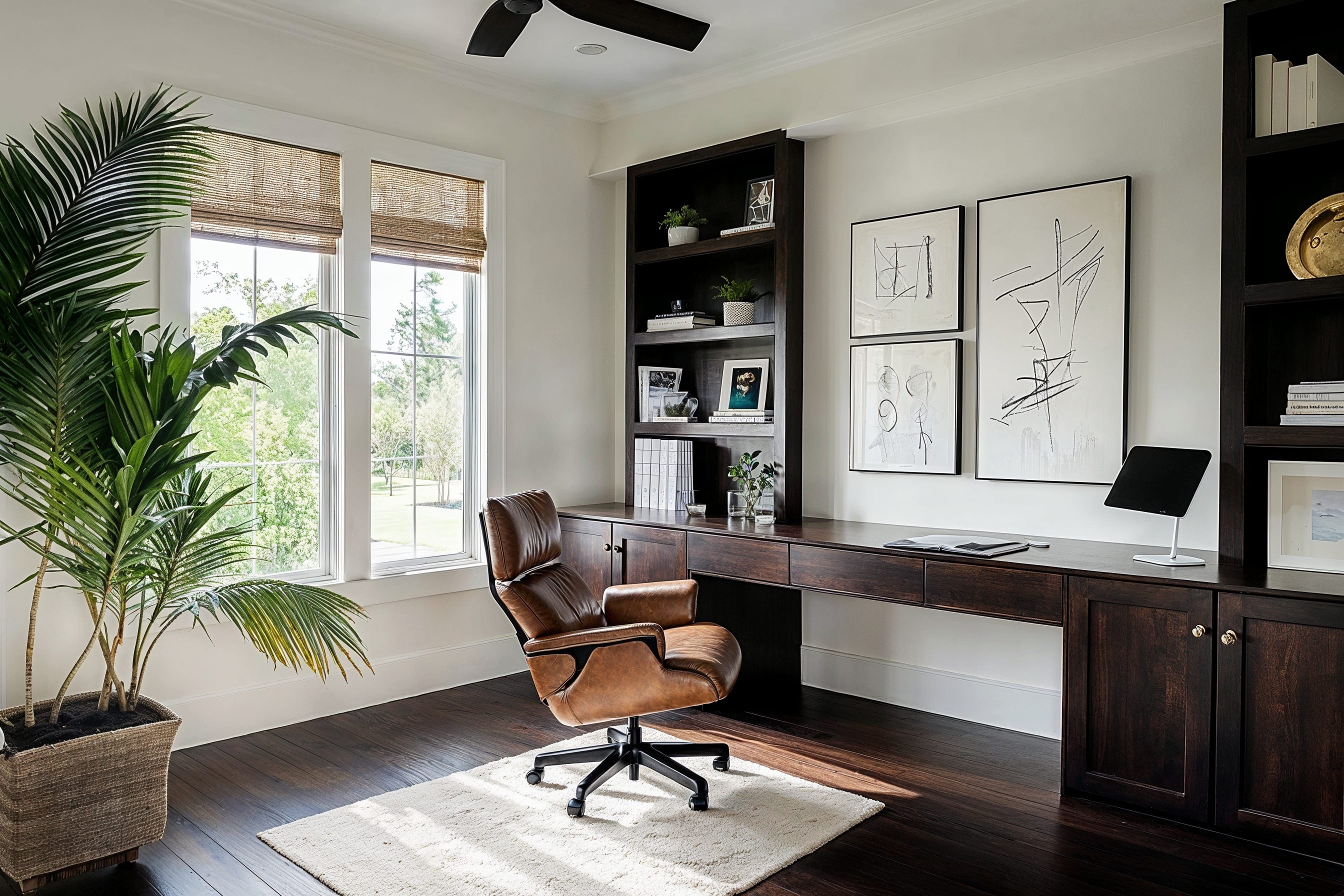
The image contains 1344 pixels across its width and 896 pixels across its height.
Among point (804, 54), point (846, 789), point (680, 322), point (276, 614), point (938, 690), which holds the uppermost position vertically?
point (804, 54)

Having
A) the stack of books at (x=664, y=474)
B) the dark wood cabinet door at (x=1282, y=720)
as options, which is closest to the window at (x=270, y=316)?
the stack of books at (x=664, y=474)

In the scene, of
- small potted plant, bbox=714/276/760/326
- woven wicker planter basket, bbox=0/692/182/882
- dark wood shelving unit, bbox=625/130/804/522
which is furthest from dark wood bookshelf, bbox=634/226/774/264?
woven wicker planter basket, bbox=0/692/182/882

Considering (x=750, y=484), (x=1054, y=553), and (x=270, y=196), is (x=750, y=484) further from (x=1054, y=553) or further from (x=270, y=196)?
(x=270, y=196)

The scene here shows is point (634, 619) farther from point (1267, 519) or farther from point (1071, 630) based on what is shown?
point (1267, 519)

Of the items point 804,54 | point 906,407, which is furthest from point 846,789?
point 804,54

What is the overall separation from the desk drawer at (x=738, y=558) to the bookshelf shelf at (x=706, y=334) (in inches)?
38.4

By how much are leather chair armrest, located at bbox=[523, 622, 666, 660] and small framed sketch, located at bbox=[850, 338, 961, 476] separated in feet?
5.21

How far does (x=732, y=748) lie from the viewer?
3584 millimetres

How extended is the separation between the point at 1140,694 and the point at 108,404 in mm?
3137

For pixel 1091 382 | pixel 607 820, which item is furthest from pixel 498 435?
pixel 1091 382

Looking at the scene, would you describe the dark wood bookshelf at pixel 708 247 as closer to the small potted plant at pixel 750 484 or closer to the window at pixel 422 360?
the window at pixel 422 360

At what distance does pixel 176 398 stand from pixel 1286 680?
3255 millimetres

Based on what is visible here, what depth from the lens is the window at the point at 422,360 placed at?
4.23 meters

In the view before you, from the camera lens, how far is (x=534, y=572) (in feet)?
11.3
